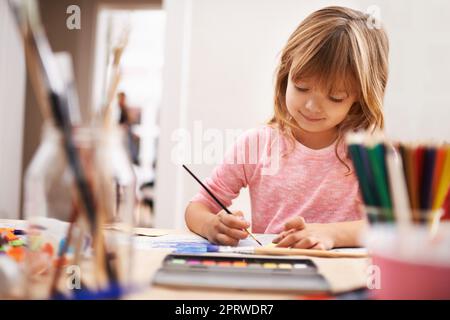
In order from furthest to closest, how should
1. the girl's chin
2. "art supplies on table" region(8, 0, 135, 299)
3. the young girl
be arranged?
the girl's chin, the young girl, "art supplies on table" region(8, 0, 135, 299)

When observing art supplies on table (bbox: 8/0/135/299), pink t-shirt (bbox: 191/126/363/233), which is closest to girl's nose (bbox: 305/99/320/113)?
pink t-shirt (bbox: 191/126/363/233)

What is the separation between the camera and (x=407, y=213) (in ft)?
0.87

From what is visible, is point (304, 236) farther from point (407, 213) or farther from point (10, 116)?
point (10, 116)

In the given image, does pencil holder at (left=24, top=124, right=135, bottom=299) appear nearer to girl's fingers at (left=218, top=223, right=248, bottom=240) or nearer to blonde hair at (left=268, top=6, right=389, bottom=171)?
girl's fingers at (left=218, top=223, right=248, bottom=240)

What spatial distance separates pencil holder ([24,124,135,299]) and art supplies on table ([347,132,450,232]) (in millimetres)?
146

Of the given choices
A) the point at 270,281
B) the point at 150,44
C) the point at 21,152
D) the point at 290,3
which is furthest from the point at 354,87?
the point at 21,152

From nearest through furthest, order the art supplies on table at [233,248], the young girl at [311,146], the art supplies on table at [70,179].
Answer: the art supplies on table at [70,179]
the art supplies on table at [233,248]
the young girl at [311,146]

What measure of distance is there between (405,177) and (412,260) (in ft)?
0.16

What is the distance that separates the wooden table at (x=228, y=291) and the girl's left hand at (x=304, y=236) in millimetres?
60

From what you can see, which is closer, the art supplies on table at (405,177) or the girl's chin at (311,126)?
the art supplies on table at (405,177)

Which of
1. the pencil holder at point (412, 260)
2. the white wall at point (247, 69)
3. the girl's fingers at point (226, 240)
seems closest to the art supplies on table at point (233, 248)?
the girl's fingers at point (226, 240)

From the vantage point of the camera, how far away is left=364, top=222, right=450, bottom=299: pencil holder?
0.27m

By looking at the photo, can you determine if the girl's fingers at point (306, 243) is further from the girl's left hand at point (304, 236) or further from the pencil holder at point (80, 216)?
the pencil holder at point (80, 216)

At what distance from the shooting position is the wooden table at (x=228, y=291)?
0.98 feet
